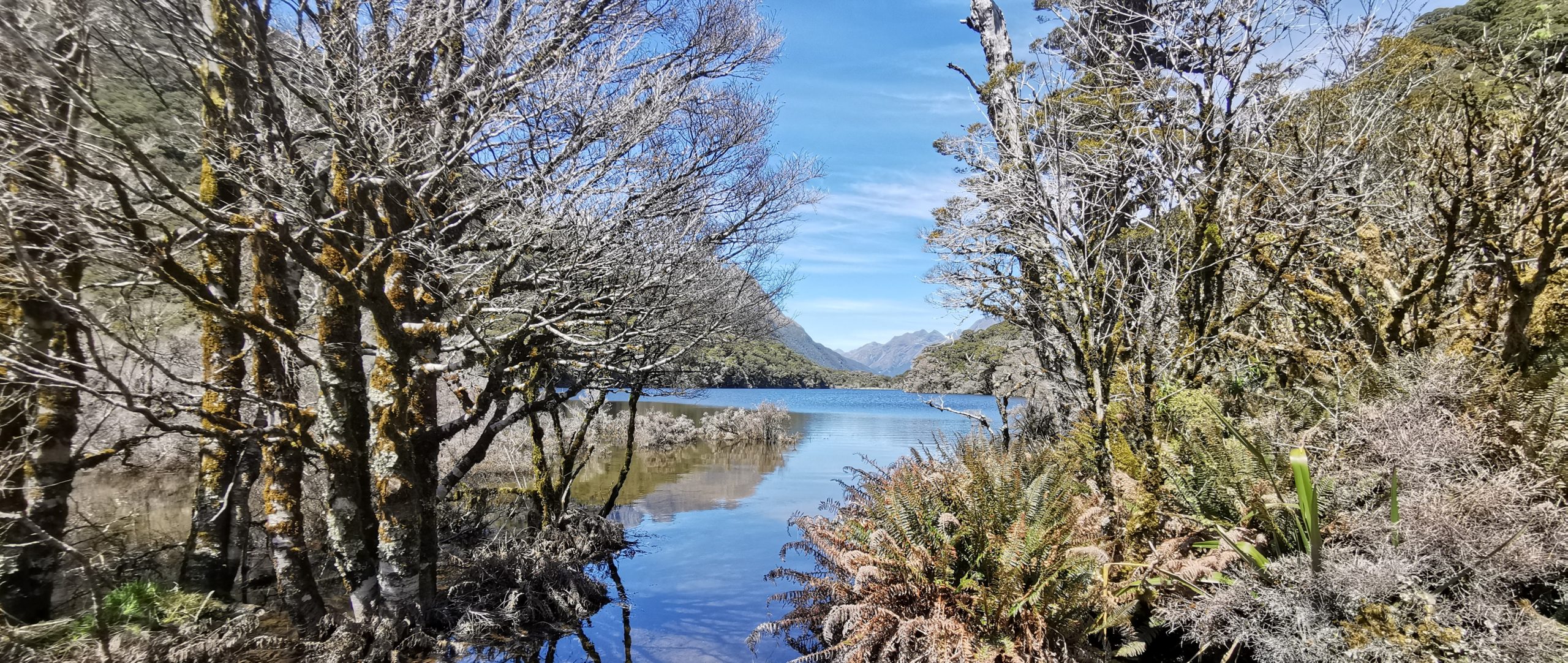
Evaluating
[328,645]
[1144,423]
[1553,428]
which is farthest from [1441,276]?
[328,645]

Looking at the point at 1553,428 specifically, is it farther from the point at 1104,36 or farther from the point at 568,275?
the point at 568,275

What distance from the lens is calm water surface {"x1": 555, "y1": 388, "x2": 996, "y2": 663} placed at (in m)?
5.06

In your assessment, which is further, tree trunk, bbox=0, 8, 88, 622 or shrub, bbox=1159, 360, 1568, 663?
tree trunk, bbox=0, 8, 88, 622

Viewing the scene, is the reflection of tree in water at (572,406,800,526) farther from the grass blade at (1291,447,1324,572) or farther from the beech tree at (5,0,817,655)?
the grass blade at (1291,447,1324,572)

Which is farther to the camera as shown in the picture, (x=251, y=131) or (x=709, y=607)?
(x=709, y=607)

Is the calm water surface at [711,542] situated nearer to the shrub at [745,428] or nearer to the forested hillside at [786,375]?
the shrub at [745,428]

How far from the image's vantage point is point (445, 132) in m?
4.20

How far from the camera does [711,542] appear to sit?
7773 millimetres

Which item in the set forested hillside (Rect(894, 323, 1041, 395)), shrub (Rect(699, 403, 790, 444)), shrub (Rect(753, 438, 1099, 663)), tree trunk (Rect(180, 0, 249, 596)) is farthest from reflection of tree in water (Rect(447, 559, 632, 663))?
shrub (Rect(699, 403, 790, 444))

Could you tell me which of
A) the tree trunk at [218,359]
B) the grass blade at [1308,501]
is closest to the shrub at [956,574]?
the grass blade at [1308,501]

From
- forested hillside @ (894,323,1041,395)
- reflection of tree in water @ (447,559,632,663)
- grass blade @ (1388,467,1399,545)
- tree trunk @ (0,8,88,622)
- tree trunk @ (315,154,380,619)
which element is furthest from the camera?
forested hillside @ (894,323,1041,395)

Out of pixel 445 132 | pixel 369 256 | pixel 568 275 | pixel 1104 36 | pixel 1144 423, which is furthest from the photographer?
pixel 1104 36

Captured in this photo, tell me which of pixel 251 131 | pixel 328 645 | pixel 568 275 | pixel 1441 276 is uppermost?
pixel 251 131

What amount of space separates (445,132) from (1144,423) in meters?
5.19
